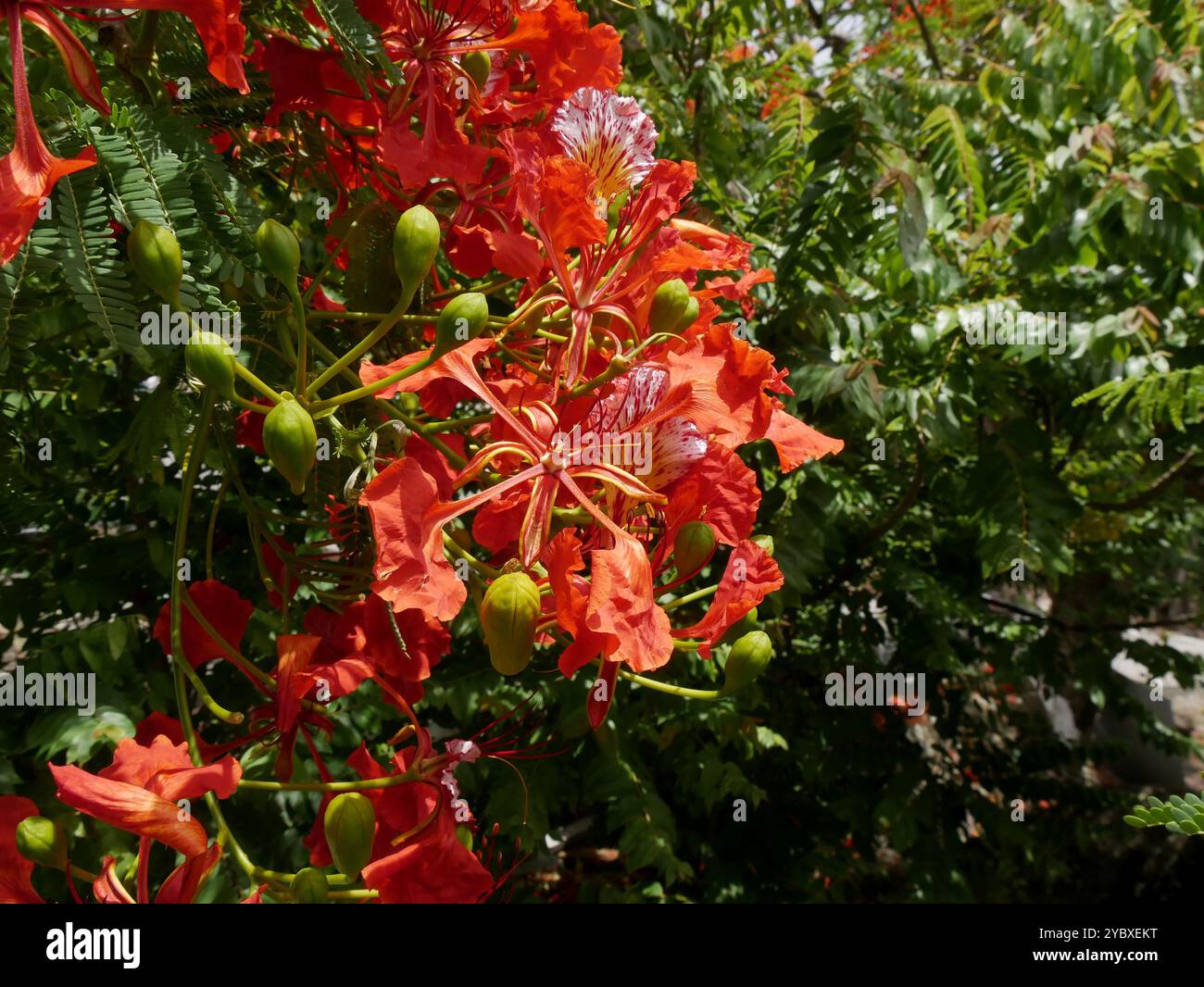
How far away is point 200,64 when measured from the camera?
3.27 feet

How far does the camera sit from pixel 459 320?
751 mm

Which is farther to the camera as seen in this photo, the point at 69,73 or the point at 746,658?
the point at 746,658

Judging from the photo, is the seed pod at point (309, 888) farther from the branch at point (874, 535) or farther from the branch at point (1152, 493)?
the branch at point (1152, 493)

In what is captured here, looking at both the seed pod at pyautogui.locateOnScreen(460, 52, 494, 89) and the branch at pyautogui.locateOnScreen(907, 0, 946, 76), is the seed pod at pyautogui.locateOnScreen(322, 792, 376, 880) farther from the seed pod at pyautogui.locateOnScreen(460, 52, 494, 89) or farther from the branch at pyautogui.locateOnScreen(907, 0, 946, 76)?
the branch at pyautogui.locateOnScreen(907, 0, 946, 76)

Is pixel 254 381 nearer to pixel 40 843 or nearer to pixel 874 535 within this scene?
pixel 40 843

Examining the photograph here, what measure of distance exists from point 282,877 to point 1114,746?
314 cm

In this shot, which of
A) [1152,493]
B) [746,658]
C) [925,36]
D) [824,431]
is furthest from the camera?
[925,36]

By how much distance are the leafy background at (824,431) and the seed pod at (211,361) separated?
86 millimetres

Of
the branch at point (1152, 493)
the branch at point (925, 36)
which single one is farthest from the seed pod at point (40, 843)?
the branch at point (925, 36)

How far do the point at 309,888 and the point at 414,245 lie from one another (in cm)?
51

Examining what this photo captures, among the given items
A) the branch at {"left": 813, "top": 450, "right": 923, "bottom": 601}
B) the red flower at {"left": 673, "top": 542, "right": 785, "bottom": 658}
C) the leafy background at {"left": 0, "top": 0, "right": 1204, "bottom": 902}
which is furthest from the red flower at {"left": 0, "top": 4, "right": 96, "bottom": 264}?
the branch at {"left": 813, "top": 450, "right": 923, "bottom": 601}

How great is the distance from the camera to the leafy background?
40.1 inches

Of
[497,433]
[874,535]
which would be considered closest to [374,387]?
[497,433]

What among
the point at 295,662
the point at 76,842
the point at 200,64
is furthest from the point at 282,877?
the point at 200,64
